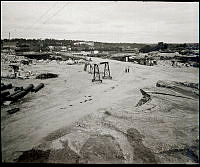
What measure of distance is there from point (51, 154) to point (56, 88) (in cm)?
906

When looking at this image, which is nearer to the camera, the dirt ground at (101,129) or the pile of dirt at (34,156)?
the pile of dirt at (34,156)

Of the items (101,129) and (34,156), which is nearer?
(34,156)

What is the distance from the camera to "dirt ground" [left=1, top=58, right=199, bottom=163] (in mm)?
5438

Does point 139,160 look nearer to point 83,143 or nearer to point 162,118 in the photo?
point 83,143

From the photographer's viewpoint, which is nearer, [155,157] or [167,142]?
[155,157]

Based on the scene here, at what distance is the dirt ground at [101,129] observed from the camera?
544 centimetres

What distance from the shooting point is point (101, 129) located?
7184mm

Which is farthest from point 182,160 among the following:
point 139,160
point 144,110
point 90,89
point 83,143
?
point 90,89

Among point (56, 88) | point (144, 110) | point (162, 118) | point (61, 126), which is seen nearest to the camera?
point (61, 126)

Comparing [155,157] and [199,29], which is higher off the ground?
[199,29]

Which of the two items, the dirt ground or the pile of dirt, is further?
the dirt ground

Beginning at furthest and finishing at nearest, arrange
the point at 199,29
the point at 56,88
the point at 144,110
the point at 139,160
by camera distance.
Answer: the point at 56,88 < the point at 144,110 < the point at 139,160 < the point at 199,29

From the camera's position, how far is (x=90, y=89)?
14594 millimetres

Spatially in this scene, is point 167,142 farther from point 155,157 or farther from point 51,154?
point 51,154
